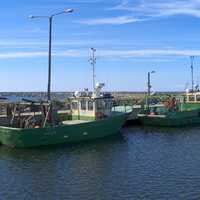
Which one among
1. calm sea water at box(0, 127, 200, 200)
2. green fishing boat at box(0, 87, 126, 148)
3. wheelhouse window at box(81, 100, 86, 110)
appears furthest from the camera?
wheelhouse window at box(81, 100, 86, 110)

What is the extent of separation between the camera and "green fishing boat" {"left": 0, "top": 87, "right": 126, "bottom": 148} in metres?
29.2

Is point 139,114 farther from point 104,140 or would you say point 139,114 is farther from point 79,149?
point 79,149

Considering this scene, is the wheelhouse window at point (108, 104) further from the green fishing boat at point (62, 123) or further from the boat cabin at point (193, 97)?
the boat cabin at point (193, 97)

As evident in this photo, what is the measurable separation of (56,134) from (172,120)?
594 inches

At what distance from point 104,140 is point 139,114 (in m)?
11.0

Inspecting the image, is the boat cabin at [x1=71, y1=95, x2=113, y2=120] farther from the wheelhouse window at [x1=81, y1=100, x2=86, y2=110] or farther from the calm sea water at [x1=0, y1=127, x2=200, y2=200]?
the calm sea water at [x1=0, y1=127, x2=200, y2=200]

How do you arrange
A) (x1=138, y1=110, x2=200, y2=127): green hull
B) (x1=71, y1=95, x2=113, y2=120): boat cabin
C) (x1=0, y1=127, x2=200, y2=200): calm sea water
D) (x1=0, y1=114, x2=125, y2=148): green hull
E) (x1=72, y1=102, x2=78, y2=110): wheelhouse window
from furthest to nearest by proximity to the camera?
(x1=138, y1=110, x2=200, y2=127): green hull → (x1=72, y1=102, x2=78, y2=110): wheelhouse window → (x1=71, y1=95, x2=113, y2=120): boat cabin → (x1=0, y1=114, x2=125, y2=148): green hull → (x1=0, y1=127, x2=200, y2=200): calm sea water

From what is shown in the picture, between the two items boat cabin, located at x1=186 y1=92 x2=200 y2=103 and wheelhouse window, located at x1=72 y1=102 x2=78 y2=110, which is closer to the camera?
wheelhouse window, located at x1=72 y1=102 x2=78 y2=110

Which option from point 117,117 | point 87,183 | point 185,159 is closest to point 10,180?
point 87,183

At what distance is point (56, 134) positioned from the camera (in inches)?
1189

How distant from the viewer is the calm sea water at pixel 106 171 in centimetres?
1883

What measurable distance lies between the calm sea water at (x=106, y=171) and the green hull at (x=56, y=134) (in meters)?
0.74

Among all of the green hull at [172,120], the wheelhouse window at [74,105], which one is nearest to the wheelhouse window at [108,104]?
the wheelhouse window at [74,105]

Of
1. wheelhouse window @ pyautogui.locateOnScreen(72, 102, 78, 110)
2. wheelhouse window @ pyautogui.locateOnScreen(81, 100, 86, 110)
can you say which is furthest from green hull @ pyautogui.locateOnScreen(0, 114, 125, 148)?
wheelhouse window @ pyautogui.locateOnScreen(72, 102, 78, 110)
